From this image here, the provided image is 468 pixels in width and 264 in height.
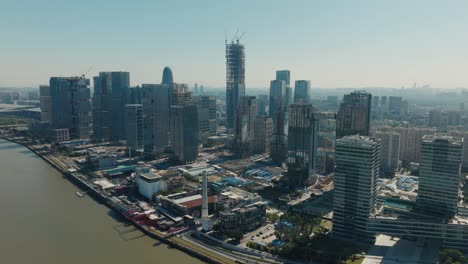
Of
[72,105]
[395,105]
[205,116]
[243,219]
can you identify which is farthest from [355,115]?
[395,105]

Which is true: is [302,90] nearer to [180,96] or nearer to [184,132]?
[180,96]

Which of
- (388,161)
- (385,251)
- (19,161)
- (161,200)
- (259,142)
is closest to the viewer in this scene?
(385,251)

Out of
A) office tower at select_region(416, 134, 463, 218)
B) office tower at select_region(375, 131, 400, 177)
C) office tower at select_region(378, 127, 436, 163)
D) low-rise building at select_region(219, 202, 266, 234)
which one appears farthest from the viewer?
office tower at select_region(378, 127, 436, 163)

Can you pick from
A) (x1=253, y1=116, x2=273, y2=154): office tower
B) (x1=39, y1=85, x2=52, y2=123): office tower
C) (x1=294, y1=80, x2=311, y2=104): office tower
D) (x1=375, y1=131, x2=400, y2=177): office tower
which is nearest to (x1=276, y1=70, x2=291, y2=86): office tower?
(x1=294, y1=80, x2=311, y2=104): office tower

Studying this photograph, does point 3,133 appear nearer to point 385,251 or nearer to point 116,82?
point 116,82

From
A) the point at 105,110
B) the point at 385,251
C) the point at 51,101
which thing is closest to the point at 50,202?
the point at 385,251

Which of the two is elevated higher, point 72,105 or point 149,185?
point 72,105

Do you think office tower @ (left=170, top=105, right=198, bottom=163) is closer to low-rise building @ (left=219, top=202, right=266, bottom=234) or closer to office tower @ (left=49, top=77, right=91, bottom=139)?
low-rise building @ (left=219, top=202, right=266, bottom=234)
